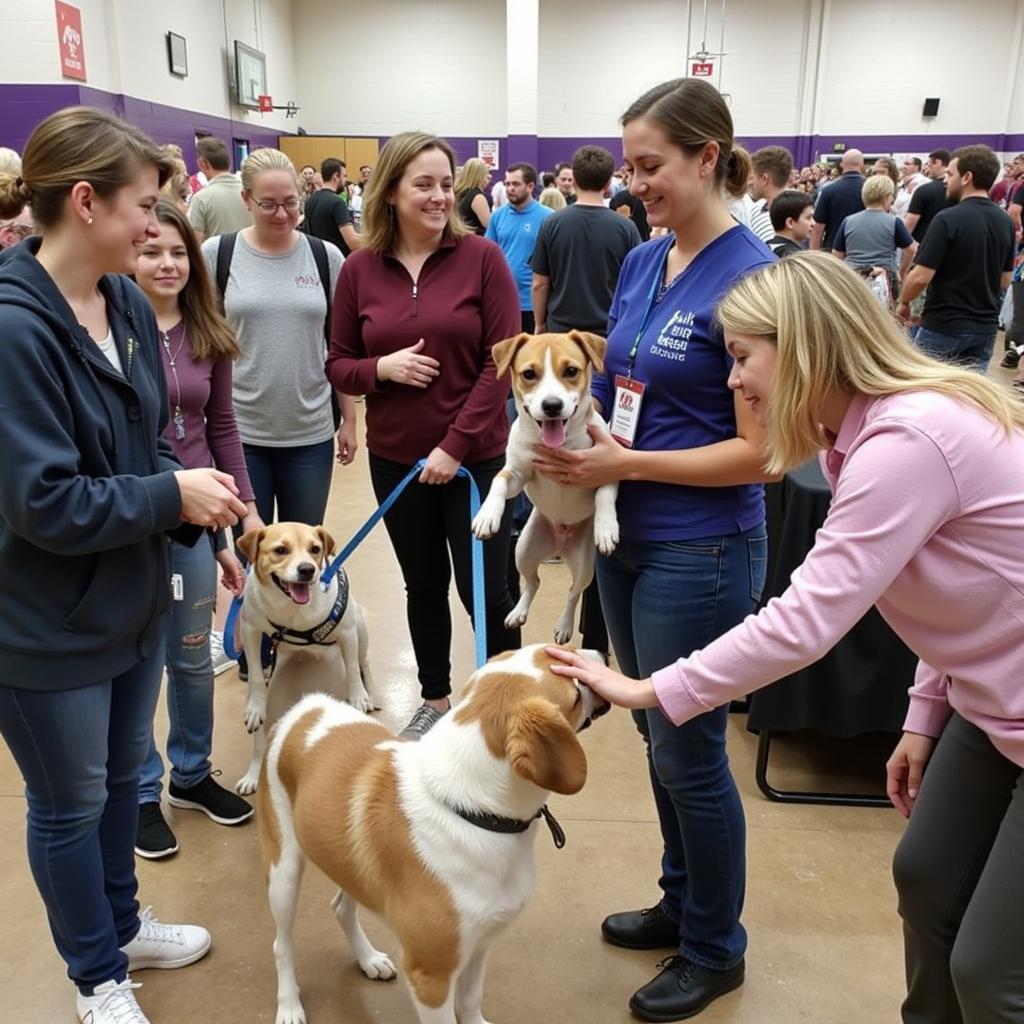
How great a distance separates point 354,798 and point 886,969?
1.51 metres

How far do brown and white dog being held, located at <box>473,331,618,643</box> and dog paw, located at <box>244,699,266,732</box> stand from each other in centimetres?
115

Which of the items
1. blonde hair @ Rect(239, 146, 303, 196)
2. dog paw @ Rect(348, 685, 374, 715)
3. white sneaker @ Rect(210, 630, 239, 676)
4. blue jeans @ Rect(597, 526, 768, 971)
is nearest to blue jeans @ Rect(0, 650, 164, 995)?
dog paw @ Rect(348, 685, 374, 715)

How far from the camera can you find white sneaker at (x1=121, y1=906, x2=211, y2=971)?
222 cm

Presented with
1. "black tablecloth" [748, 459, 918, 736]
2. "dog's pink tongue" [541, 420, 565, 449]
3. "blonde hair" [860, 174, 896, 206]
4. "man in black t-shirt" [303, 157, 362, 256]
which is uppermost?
"blonde hair" [860, 174, 896, 206]

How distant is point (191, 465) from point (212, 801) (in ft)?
3.69

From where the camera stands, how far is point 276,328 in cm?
314

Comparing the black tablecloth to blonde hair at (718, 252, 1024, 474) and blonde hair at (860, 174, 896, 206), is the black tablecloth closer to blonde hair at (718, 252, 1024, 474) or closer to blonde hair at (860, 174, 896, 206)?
blonde hair at (718, 252, 1024, 474)

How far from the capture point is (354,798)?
6.09ft

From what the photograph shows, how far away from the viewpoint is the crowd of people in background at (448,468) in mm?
1388

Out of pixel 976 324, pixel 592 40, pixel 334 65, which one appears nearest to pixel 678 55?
pixel 592 40

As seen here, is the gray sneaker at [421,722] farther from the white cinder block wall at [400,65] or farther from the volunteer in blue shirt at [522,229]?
the white cinder block wall at [400,65]

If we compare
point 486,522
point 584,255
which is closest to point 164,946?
point 486,522

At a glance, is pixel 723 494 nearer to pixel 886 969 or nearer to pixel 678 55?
pixel 886 969

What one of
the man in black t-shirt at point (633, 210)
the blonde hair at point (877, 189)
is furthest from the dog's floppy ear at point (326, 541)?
the blonde hair at point (877, 189)
